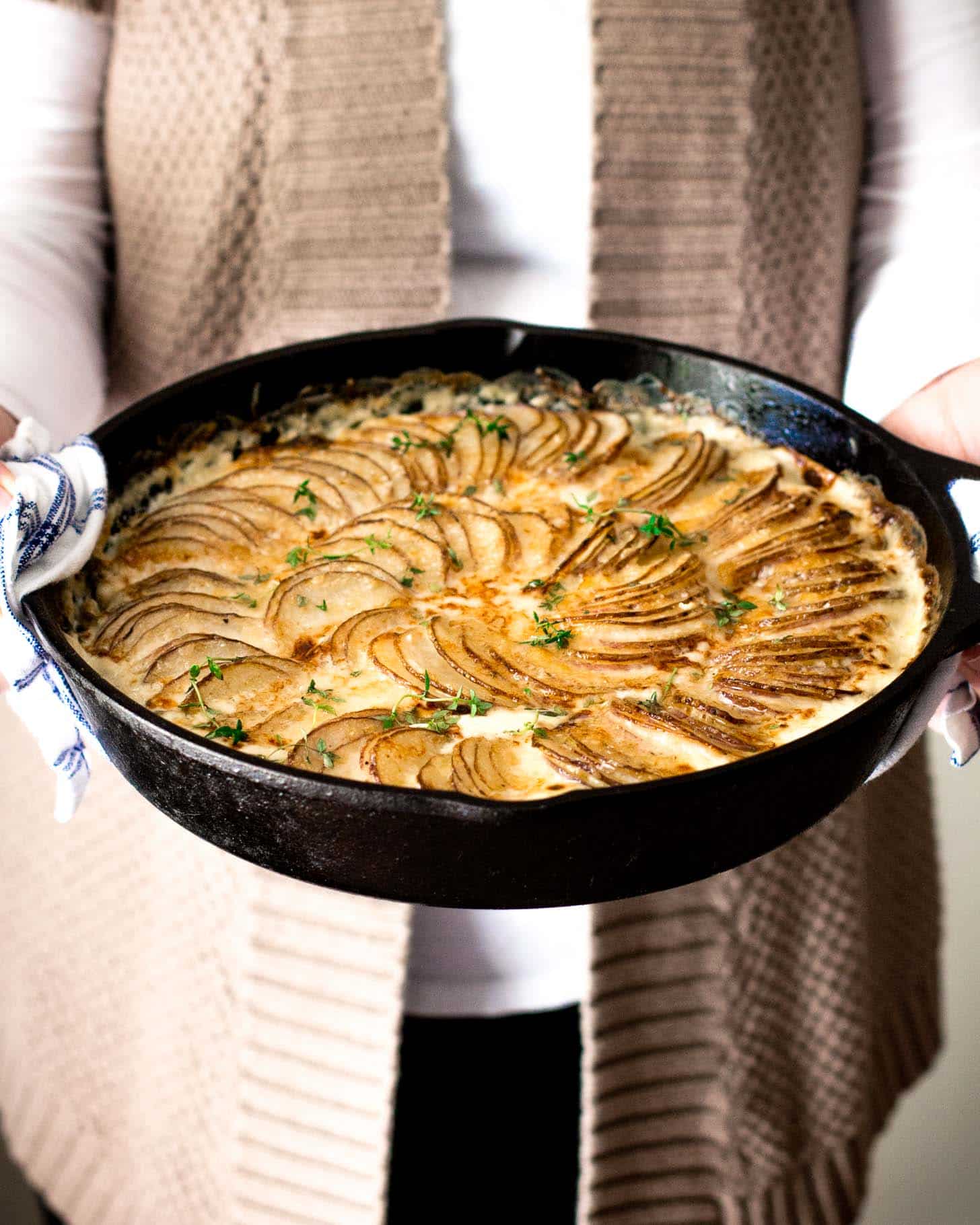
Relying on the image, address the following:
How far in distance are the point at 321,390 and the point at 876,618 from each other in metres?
0.91

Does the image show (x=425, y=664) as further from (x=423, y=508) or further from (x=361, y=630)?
(x=423, y=508)

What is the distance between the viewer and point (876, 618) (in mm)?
1487

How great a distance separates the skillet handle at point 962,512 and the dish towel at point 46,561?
0.91m

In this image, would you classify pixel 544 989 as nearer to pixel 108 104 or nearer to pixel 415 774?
pixel 415 774

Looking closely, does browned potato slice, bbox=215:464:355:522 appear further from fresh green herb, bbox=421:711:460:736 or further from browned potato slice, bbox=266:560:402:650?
fresh green herb, bbox=421:711:460:736

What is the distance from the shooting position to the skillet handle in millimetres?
1242

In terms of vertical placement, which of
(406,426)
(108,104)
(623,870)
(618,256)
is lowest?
(623,870)

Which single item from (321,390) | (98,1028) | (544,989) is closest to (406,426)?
(321,390)

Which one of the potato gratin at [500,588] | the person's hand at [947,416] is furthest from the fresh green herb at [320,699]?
the person's hand at [947,416]

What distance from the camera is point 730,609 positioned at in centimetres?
153

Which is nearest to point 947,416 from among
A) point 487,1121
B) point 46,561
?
point 46,561

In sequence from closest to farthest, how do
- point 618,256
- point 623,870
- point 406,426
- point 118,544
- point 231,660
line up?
point 623,870 < point 231,660 < point 118,544 < point 406,426 < point 618,256

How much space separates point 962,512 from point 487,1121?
54.8 inches

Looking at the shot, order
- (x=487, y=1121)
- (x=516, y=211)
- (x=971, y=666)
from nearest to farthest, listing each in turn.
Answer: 1. (x=971, y=666)
2. (x=516, y=211)
3. (x=487, y=1121)
